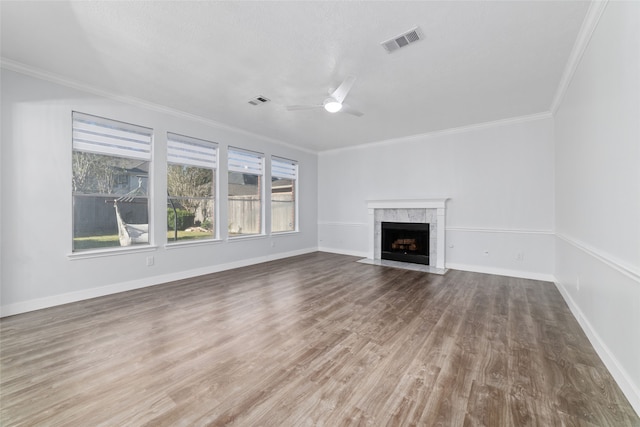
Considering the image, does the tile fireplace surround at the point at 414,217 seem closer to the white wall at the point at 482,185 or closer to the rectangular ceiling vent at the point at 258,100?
the white wall at the point at 482,185

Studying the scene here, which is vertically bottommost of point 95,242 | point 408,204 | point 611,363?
point 611,363

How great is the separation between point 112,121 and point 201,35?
7.61ft

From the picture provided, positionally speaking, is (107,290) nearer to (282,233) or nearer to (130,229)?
(130,229)

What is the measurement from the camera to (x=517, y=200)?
4.55 metres

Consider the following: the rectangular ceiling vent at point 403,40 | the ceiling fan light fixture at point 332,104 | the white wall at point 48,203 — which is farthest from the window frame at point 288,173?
the rectangular ceiling vent at point 403,40

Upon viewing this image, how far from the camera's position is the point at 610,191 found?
6.02 feet

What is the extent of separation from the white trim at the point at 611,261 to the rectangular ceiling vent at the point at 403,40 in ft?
7.59

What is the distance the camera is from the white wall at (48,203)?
293 centimetres

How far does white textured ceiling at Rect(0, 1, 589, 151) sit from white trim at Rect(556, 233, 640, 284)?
1.94m

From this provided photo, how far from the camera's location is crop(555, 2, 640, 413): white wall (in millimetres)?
1523

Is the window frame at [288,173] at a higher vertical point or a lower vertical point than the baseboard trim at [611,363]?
higher

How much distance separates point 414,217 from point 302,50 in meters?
4.14

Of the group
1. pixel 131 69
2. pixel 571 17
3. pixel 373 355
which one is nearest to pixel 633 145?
pixel 571 17

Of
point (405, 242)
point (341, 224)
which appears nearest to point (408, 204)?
point (405, 242)
